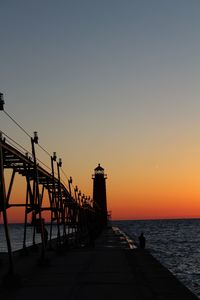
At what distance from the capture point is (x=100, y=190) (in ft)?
447

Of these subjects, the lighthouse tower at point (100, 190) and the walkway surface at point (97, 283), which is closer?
the walkway surface at point (97, 283)

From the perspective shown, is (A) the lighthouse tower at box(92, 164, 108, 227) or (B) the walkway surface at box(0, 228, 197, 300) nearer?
(B) the walkway surface at box(0, 228, 197, 300)

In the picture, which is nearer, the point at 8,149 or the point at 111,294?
the point at 111,294

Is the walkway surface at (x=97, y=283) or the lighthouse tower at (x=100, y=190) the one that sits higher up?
the lighthouse tower at (x=100, y=190)

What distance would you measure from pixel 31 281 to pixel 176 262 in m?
33.7

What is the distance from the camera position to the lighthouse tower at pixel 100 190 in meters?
133

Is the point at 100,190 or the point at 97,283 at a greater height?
the point at 100,190

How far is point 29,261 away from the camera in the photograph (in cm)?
3450

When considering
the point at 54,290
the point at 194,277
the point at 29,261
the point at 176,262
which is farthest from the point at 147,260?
the point at 176,262

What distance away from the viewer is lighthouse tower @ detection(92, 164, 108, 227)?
13275 centimetres

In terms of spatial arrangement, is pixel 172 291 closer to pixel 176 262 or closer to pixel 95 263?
pixel 95 263

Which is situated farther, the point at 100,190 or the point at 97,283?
the point at 100,190

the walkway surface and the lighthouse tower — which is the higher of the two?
the lighthouse tower

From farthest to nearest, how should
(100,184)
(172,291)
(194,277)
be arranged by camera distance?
(100,184) < (194,277) < (172,291)
